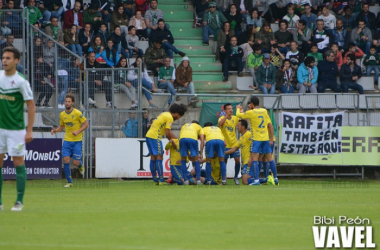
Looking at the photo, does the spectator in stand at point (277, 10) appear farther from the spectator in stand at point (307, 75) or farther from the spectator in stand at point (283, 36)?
the spectator in stand at point (307, 75)

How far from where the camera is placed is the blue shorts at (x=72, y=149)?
20125mm

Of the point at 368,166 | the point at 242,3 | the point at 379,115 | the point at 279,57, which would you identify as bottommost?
the point at 368,166

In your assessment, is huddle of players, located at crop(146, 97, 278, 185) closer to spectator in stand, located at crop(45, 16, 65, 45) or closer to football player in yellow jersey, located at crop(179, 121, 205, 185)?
football player in yellow jersey, located at crop(179, 121, 205, 185)

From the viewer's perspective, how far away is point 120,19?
95.9ft

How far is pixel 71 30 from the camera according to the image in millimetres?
26953

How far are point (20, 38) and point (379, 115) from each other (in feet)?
37.8

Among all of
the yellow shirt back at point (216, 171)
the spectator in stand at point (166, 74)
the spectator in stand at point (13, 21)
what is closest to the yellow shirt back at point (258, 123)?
the yellow shirt back at point (216, 171)

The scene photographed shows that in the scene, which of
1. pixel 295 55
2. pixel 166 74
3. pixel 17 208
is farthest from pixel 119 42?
pixel 17 208

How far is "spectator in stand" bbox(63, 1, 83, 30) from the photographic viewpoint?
2795 centimetres

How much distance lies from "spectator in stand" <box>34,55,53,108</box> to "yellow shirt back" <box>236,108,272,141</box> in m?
6.35

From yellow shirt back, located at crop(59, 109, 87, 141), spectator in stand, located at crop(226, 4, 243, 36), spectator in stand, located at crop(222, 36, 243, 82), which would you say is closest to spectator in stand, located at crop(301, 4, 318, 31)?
spectator in stand, located at crop(226, 4, 243, 36)

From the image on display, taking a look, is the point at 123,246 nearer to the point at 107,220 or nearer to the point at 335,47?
the point at 107,220

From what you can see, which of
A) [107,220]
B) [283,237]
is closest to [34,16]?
[107,220]

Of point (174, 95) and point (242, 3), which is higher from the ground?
point (242, 3)
